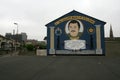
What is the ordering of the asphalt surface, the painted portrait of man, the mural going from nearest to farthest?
1. the asphalt surface
2. the mural
3. the painted portrait of man

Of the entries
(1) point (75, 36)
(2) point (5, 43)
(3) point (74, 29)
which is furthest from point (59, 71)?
(2) point (5, 43)

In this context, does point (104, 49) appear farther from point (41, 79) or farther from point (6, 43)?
point (6, 43)

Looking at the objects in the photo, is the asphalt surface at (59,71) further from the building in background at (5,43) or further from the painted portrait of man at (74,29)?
the building in background at (5,43)

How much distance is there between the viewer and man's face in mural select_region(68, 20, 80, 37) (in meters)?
32.5

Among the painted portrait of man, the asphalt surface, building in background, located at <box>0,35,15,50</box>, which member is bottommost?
the asphalt surface

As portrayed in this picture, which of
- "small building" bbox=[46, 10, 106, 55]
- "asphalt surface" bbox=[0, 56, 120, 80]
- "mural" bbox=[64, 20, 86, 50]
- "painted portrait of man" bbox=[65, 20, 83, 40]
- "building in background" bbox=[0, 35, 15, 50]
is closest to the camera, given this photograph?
"asphalt surface" bbox=[0, 56, 120, 80]

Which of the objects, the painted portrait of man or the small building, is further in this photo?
the painted portrait of man

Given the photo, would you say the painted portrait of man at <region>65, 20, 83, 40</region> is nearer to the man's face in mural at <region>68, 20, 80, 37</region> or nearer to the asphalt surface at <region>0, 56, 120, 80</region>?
the man's face in mural at <region>68, 20, 80, 37</region>

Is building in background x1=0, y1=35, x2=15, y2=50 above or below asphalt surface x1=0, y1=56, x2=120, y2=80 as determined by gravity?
above

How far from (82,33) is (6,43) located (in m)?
43.0

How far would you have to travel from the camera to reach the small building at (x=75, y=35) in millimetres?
31953

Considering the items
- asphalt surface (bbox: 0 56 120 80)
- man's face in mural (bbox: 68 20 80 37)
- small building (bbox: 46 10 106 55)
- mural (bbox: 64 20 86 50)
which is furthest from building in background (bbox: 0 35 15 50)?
asphalt surface (bbox: 0 56 120 80)

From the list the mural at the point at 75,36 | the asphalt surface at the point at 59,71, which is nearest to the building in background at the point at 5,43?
the mural at the point at 75,36

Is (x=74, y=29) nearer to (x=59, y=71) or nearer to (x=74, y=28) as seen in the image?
(x=74, y=28)
